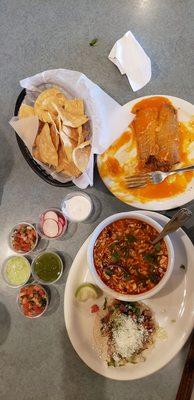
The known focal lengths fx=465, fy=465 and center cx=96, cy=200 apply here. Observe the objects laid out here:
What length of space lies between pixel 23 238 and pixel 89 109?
0.63 m

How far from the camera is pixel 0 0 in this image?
217 cm

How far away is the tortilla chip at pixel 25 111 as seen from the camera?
193 centimetres

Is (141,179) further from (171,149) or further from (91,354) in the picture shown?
(91,354)

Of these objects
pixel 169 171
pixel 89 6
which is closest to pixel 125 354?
pixel 169 171

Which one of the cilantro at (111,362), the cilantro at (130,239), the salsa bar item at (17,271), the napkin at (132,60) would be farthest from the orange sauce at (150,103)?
the cilantro at (111,362)

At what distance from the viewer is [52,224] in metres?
2.01

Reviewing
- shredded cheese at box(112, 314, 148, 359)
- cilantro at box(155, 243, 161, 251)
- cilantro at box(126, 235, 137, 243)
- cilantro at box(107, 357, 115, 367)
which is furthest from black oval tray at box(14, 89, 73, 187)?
cilantro at box(107, 357, 115, 367)

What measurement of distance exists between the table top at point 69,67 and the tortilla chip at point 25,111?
193 mm

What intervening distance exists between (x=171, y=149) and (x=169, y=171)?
0.09 m

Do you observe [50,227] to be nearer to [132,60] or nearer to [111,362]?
[111,362]

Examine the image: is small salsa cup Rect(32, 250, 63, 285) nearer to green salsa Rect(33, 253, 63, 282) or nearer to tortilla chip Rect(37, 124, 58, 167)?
green salsa Rect(33, 253, 63, 282)

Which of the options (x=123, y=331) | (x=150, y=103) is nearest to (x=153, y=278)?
(x=123, y=331)

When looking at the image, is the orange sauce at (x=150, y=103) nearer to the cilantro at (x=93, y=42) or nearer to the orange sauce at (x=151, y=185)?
the orange sauce at (x=151, y=185)

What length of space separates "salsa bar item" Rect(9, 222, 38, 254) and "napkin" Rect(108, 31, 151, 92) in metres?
0.76
